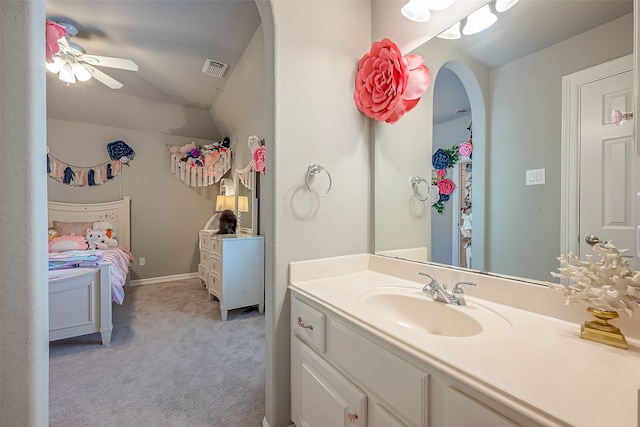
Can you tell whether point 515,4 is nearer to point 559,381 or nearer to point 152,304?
point 559,381

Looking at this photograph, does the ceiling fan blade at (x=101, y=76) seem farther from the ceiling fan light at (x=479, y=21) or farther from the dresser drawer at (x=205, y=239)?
the ceiling fan light at (x=479, y=21)

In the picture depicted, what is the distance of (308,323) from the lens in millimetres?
1099

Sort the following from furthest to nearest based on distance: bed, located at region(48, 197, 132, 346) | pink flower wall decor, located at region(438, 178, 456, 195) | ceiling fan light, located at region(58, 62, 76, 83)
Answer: ceiling fan light, located at region(58, 62, 76, 83) < bed, located at region(48, 197, 132, 346) < pink flower wall decor, located at region(438, 178, 456, 195)

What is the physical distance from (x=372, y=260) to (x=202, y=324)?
2102 mm

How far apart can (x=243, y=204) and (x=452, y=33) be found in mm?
3011

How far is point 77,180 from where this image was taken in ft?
12.4

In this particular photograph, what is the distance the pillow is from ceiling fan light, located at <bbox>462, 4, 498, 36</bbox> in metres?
4.77

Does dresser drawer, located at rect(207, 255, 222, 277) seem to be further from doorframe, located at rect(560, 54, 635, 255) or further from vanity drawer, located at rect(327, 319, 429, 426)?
doorframe, located at rect(560, 54, 635, 255)

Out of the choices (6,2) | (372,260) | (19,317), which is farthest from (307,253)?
(6,2)

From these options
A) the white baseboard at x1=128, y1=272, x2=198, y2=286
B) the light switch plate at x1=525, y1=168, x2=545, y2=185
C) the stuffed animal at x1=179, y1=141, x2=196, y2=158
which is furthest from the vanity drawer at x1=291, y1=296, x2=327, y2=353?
the stuffed animal at x1=179, y1=141, x2=196, y2=158

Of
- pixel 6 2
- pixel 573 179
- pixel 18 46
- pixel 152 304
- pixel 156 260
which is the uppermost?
pixel 6 2

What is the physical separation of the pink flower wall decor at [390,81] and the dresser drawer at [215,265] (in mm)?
2367

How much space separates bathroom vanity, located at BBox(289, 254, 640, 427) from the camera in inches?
19.6

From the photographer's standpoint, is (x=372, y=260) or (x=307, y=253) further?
Result: (x=372, y=260)
